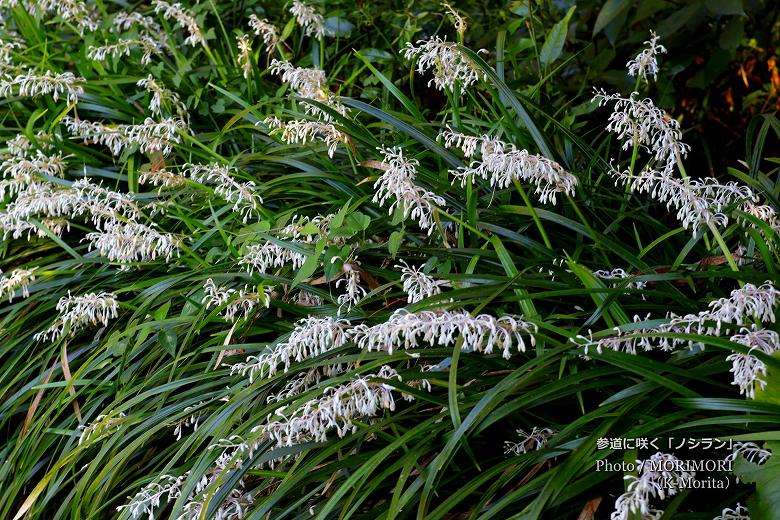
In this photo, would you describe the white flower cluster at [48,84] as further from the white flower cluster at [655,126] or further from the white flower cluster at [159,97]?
the white flower cluster at [655,126]

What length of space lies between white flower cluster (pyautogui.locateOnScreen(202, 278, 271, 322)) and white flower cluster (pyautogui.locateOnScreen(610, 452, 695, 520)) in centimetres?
99

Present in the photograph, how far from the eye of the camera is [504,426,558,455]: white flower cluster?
170 cm

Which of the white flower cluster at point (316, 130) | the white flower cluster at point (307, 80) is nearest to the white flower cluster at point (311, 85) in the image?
the white flower cluster at point (307, 80)

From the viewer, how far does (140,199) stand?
2826 millimetres

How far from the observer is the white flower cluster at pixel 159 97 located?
2.88 metres

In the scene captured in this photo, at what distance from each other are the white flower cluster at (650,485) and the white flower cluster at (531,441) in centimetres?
25

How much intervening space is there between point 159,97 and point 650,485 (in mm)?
2146

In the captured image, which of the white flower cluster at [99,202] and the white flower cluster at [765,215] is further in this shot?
the white flower cluster at [99,202]

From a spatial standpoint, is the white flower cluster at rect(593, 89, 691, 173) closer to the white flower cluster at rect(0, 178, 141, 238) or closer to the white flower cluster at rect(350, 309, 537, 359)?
the white flower cluster at rect(350, 309, 537, 359)

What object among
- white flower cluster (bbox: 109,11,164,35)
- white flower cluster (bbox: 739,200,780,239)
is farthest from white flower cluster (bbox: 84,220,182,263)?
white flower cluster (bbox: 739,200,780,239)

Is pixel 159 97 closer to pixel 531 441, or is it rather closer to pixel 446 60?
pixel 446 60

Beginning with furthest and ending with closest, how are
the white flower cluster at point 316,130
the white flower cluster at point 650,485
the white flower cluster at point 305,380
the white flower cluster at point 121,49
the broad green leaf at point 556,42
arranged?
the white flower cluster at point 121,49, the broad green leaf at point 556,42, the white flower cluster at point 316,130, the white flower cluster at point 305,380, the white flower cluster at point 650,485

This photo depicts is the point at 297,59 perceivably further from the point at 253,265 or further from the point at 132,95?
the point at 253,265

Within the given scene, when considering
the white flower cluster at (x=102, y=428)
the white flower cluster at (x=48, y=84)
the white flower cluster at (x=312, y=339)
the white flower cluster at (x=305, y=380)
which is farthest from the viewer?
the white flower cluster at (x=48, y=84)
